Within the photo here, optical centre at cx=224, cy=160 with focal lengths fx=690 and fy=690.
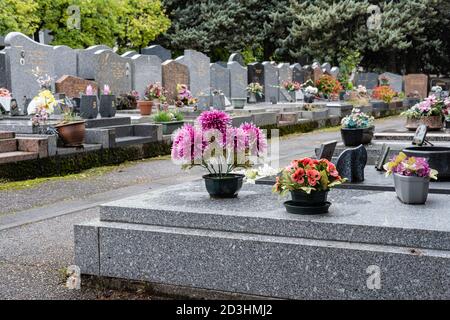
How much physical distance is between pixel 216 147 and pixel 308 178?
106cm

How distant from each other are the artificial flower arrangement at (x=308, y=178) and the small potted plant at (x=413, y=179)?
68cm

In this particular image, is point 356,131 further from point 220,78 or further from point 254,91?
point 254,91

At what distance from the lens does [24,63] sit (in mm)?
17141

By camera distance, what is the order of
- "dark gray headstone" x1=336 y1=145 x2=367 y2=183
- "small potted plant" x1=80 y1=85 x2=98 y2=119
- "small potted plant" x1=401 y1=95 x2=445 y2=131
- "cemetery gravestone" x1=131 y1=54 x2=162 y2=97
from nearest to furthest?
1. "dark gray headstone" x1=336 y1=145 x2=367 y2=183
2. "small potted plant" x1=401 y1=95 x2=445 y2=131
3. "small potted plant" x1=80 y1=85 x2=98 y2=119
4. "cemetery gravestone" x1=131 y1=54 x2=162 y2=97

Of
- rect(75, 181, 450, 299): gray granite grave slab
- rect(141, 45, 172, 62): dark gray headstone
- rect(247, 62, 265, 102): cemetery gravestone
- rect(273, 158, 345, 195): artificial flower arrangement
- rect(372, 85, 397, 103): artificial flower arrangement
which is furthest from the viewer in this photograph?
rect(141, 45, 172, 62): dark gray headstone

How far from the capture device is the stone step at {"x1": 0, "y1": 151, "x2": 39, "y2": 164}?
11.8 meters

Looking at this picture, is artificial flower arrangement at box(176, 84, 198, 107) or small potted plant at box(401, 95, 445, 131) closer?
small potted plant at box(401, 95, 445, 131)

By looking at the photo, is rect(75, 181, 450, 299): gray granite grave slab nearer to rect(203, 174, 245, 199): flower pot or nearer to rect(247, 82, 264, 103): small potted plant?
rect(203, 174, 245, 199): flower pot

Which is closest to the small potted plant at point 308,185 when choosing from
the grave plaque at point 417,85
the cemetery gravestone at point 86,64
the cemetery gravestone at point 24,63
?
the cemetery gravestone at point 24,63

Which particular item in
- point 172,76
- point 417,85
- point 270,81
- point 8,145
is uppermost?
point 172,76

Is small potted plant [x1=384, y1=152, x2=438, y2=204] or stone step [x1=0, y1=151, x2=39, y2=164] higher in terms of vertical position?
small potted plant [x1=384, y1=152, x2=438, y2=204]

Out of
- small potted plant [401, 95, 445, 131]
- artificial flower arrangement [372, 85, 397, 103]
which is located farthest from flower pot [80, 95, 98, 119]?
artificial flower arrangement [372, 85, 397, 103]

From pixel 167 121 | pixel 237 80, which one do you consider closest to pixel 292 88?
pixel 237 80

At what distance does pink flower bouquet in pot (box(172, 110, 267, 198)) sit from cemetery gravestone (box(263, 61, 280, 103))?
24.1 metres
